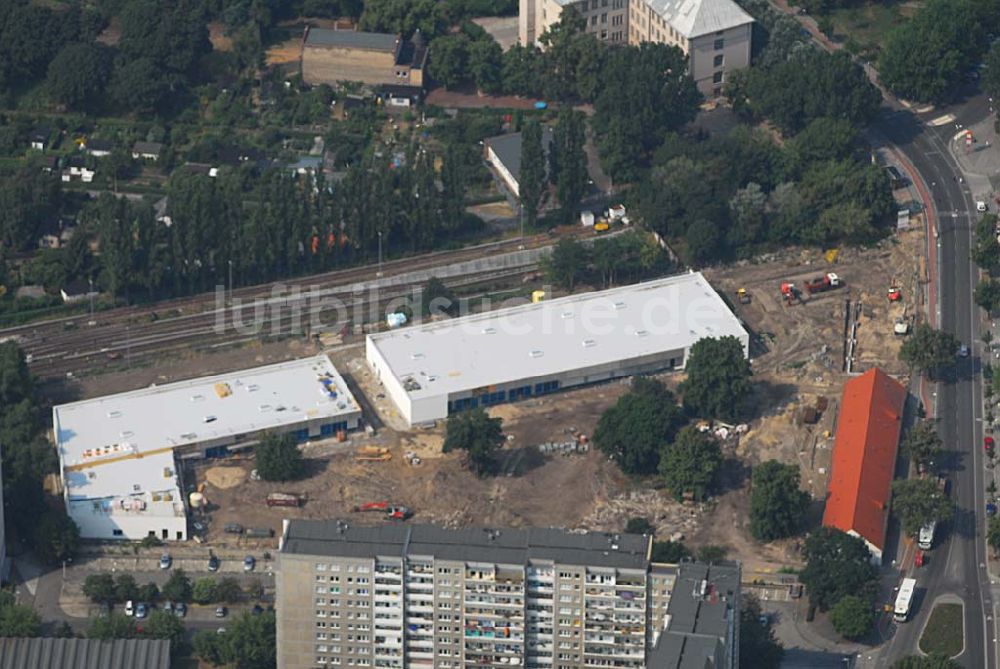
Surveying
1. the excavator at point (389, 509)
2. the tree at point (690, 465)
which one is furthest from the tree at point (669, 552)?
the excavator at point (389, 509)

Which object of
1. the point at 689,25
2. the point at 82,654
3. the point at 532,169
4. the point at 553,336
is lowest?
the point at 82,654

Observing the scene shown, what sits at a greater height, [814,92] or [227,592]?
[814,92]

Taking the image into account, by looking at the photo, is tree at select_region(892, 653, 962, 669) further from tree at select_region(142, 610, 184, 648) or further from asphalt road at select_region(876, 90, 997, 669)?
tree at select_region(142, 610, 184, 648)

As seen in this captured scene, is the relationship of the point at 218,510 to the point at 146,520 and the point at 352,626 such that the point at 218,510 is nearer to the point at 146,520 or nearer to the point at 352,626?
the point at 146,520

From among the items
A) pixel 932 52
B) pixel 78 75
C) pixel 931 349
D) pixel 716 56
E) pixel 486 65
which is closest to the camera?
pixel 931 349

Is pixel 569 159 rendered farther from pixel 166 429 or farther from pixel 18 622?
pixel 18 622

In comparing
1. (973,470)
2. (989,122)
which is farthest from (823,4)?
(973,470)

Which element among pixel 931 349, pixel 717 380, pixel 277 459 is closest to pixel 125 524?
pixel 277 459

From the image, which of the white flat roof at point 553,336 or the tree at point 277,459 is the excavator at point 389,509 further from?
the white flat roof at point 553,336
